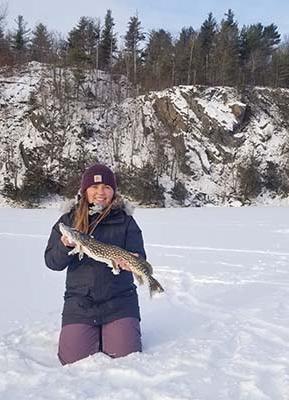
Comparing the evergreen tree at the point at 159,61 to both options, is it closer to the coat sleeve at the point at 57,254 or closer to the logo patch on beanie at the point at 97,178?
the logo patch on beanie at the point at 97,178

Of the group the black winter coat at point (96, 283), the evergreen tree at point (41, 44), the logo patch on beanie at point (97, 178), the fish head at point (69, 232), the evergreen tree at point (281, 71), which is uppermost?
the evergreen tree at point (41, 44)

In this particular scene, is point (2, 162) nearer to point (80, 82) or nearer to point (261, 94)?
point (80, 82)

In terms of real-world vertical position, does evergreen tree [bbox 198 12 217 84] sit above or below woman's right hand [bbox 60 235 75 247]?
above

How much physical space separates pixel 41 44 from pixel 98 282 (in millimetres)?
41700

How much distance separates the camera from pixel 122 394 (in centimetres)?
308

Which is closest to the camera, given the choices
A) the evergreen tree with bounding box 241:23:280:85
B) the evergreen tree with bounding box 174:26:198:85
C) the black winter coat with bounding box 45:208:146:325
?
the black winter coat with bounding box 45:208:146:325

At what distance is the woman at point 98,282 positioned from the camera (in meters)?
3.96

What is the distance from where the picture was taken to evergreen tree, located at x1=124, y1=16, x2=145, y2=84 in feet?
135

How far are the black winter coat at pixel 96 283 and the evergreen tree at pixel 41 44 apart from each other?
125 ft

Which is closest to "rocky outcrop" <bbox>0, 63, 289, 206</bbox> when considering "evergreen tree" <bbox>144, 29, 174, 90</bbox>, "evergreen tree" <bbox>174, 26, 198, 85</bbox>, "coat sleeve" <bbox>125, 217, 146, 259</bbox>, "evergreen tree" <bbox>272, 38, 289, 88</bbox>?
"evergreen tree" <bbox>144, 29, 174, 90</bbox>

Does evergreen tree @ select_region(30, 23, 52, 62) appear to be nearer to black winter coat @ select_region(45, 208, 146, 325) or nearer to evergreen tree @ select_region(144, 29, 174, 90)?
evergreen tree @ select_region(144, 29, 174, 90)

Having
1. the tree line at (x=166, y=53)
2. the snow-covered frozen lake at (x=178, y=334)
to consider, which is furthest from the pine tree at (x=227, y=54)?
the snow-covered frozen lake at (x=178, y=334)

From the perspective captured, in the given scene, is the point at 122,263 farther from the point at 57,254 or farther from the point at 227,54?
the point at 227,54

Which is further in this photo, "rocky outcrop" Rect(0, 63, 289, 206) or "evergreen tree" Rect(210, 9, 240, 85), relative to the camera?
"evergreen tree" Rect(210, 9, 240, 85)
